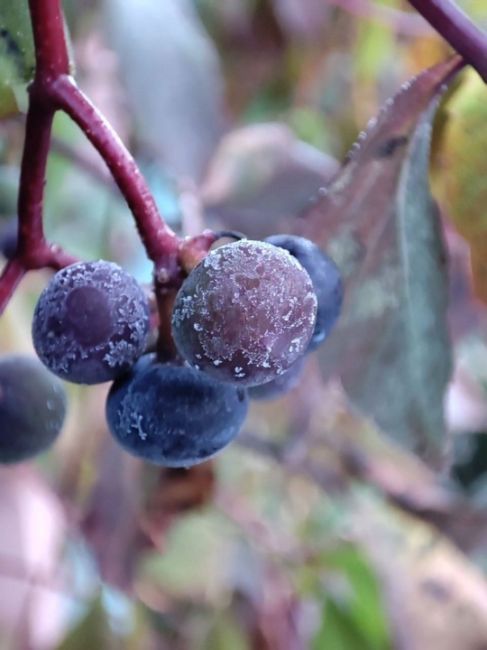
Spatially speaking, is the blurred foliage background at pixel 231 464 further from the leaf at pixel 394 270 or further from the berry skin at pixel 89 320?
the berry skin at pixel 89 320

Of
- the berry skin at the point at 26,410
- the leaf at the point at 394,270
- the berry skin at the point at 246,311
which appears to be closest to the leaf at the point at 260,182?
the leaf at the point at 394,270

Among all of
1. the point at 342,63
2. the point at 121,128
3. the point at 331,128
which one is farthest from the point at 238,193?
the point at 342,63

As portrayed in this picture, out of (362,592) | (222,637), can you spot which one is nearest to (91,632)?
(222,637)

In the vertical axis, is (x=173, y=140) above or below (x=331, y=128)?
above

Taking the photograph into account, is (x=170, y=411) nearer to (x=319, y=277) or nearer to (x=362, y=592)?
(x=319, y=277)

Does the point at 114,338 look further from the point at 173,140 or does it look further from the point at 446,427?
the point at 173,140
